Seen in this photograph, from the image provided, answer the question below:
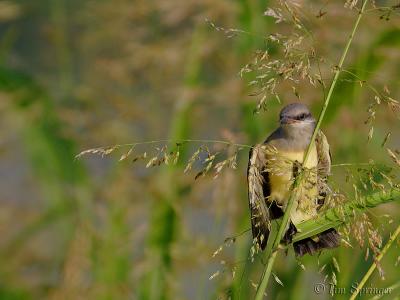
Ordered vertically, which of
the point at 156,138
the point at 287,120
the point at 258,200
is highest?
the point at 258,200

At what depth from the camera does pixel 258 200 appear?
1607mm

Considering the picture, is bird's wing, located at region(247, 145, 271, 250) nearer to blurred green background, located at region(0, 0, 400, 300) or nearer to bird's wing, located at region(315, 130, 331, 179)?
bird's wing, located at region(315, 130, 331, 179)

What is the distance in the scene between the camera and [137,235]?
2705 millimetres

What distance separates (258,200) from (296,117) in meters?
0.45

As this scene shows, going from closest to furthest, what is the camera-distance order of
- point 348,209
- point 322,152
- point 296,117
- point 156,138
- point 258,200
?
1. point 348,209
2. point 258,200
3. point 322,152
4. point 296,117
5. point 156,138

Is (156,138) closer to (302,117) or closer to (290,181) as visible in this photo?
(302,117)

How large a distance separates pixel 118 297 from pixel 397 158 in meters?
1.37

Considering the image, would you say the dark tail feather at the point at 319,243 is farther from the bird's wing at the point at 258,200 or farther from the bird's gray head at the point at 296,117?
the bird's gray head at the point at 296,117

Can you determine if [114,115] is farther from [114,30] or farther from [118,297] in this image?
[118,297]

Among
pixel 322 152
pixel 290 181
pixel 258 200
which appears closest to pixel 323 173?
pixel 290 181

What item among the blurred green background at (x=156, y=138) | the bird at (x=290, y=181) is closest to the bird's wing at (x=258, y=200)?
the bird at (x=290, y=181)

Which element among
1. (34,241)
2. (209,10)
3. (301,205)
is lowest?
(34,241)

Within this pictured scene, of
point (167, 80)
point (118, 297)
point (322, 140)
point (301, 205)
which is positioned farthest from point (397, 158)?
point (167, 80)

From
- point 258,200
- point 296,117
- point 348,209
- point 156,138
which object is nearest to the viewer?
point 348,209
